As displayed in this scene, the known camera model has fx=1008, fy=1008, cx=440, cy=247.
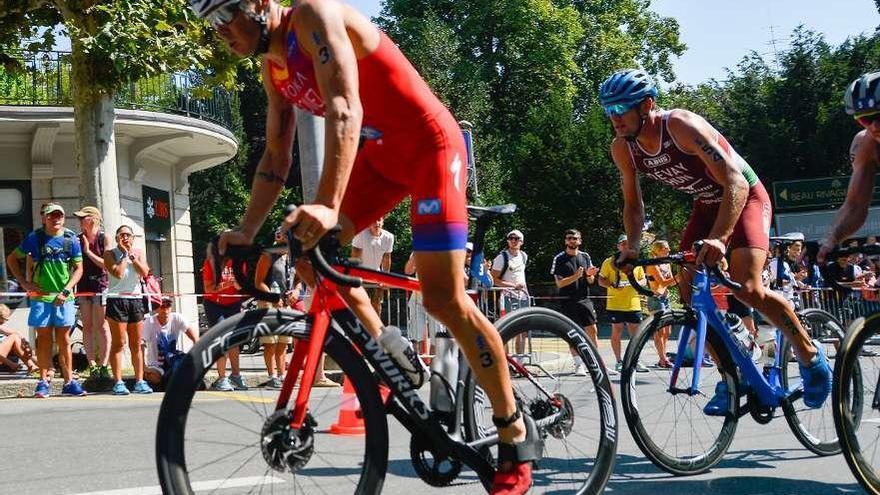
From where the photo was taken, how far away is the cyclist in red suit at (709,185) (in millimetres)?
5215

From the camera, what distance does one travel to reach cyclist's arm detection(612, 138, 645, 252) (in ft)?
18.1

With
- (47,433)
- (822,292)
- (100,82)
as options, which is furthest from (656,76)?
(47,433)

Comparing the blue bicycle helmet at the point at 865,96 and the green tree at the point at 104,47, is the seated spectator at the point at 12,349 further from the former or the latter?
the blue bicycle helmet at the point at 865,96

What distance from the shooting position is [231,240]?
3.23 meters

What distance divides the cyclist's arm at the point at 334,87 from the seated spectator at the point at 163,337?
8.20 meters

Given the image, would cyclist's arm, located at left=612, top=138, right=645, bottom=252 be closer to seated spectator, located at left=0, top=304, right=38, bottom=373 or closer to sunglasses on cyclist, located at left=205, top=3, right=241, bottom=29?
sunglasses on cyclist, located at left=205, top=3, right=241, bottom=29

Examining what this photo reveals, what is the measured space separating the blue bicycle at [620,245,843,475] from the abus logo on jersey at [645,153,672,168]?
1.76 ft

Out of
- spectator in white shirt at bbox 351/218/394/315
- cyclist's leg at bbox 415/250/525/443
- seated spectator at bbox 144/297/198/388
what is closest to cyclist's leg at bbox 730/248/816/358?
cyclist's leg at bbox 415/250/525/443

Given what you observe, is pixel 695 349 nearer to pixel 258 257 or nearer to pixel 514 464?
pixel 514 464

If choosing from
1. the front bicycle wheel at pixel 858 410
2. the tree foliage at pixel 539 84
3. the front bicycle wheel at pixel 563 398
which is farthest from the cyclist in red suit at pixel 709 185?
the tree foliage at pixel 539 84

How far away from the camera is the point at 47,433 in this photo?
7.16 meters

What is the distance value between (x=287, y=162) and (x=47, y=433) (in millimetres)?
4313

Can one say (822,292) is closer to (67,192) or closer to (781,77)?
(67,192)

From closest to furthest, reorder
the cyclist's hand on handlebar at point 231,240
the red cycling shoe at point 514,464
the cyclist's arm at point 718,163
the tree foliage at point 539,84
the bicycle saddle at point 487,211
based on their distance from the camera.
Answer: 1. the cyclist's hand on handlebar at point 231,240
2. the red cycling shoe at point 514,464
3. the bicycle saddle at point 487,211
4. the cyclist's arm at point 718,163
5. the tree foliage at point 539,84
